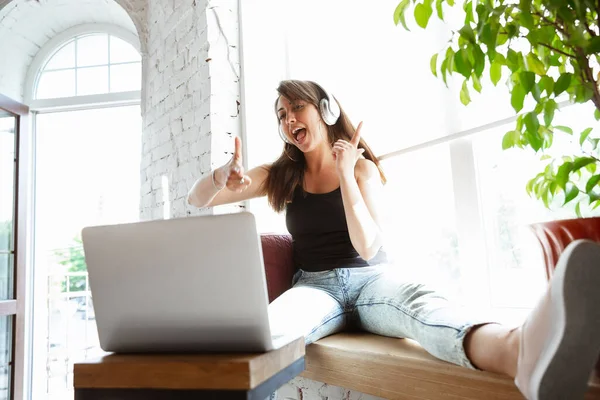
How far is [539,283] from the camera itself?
1395mm

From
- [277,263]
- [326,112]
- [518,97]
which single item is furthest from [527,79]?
[277,263]

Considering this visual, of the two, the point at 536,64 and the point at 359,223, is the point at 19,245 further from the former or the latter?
the point at 536,64

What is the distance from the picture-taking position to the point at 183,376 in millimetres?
696

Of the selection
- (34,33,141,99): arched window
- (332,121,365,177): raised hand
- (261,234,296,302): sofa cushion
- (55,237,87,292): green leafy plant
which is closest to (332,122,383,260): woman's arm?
(332,121,365,177): raised hand

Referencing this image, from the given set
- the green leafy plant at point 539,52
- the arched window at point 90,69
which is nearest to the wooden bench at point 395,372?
the green leafy plant at point 539,52

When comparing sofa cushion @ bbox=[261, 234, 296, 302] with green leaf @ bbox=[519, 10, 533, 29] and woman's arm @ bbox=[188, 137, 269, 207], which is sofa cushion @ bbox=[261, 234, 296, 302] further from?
green leaf @ bbox=[519, 10, 533, 29]

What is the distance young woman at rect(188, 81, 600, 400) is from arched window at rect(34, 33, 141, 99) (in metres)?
2.15

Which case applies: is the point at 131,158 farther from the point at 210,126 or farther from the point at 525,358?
the point at 525,358

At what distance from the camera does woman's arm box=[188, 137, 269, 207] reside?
3.85ft

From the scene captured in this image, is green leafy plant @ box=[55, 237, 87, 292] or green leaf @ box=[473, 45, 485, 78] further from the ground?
green leaf @ box=[473, 45, 485, 78]

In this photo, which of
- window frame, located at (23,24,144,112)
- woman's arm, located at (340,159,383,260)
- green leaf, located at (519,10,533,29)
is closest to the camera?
green leaf, located at (519,10,533,29)

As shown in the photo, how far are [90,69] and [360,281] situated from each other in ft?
9.78

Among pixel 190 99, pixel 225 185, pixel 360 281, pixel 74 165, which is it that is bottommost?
pixel 360 281

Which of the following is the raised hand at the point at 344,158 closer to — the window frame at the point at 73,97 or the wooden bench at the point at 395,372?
the wooden bench at the point at 395,372
